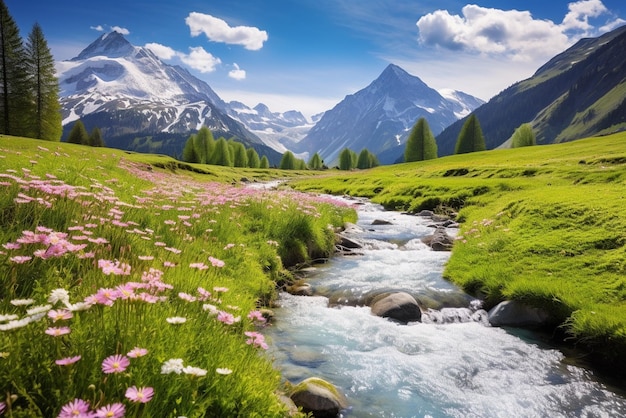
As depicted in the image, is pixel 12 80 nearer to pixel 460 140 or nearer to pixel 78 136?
pixel 78 136

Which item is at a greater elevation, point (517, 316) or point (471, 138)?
point (471, 138)

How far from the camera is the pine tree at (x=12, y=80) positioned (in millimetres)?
59875

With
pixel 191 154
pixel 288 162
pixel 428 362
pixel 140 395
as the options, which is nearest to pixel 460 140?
pixel 288 162

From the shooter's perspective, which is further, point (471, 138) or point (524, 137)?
point (524, 137)

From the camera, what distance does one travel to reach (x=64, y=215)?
6074 millimetres

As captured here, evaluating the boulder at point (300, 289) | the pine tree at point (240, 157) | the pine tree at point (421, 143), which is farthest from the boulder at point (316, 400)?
the pine tree at point (240, 157)

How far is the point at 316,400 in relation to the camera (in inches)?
209

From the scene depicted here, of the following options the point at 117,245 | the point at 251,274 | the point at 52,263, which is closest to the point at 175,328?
the point at 52,263

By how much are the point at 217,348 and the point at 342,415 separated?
267 cm

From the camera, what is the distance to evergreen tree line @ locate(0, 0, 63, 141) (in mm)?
60188

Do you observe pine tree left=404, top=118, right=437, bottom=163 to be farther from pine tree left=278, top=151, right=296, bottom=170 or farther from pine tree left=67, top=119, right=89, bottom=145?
pine tree left=67, top=119, right=89, bottom=145

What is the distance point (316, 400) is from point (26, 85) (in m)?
79.6

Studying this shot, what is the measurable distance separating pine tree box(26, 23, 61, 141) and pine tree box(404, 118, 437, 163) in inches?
3319

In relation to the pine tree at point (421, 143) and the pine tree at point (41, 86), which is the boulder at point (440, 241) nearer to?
the pine tree at point (41, 86)
